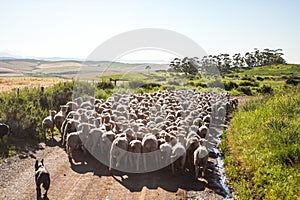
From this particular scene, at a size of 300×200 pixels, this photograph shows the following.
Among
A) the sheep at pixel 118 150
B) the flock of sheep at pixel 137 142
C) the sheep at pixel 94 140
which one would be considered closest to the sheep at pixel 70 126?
the flock of sheep at pixel 137 142

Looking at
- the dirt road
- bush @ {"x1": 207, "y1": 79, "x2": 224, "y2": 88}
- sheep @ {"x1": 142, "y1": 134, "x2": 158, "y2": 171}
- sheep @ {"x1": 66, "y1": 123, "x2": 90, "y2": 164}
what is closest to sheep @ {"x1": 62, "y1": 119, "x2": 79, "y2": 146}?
sheep @ {"x1": 66, "y1": 123, "x2": 90, "y2": 164}

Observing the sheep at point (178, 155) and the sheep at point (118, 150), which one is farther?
the sheep at point (118, 150)

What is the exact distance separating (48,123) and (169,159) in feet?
21.4

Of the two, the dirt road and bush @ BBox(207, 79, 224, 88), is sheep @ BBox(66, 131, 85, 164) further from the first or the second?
bush @ BBox(207, 79, 224, 88)

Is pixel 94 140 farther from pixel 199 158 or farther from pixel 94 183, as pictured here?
pixel 199 158

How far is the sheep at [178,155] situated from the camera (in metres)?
11.7

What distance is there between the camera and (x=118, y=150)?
12.0 m

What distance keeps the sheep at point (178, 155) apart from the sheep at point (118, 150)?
1707 mm

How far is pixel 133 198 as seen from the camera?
977cm

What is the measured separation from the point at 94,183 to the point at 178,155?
3.03m

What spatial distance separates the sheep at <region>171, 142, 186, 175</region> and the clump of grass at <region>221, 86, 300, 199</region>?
181cm

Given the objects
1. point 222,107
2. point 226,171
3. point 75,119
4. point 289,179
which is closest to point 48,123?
point 75,119

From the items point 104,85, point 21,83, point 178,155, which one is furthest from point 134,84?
point 178,155

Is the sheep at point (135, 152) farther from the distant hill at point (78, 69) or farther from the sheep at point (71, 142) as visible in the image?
the distant hill at point (78, 69)
